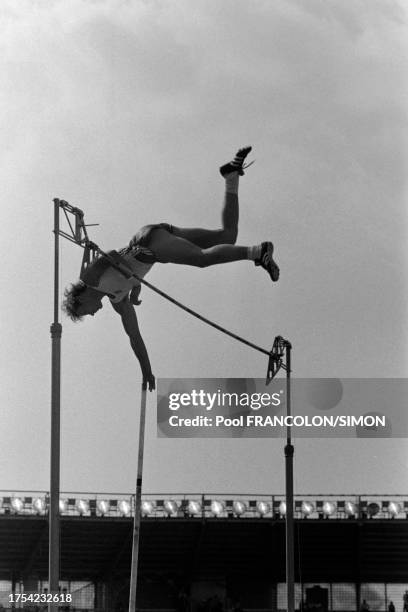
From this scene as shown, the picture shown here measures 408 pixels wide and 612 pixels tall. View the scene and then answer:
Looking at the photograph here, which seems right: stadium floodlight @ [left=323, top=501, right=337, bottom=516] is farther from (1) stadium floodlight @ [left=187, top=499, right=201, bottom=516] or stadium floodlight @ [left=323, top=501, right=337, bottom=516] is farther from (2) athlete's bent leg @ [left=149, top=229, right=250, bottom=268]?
(2) athlete's bent leg @ [left=149, top=229, right=250, bottom=268]

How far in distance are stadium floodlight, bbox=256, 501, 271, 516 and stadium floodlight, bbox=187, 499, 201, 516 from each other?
143 centimetres

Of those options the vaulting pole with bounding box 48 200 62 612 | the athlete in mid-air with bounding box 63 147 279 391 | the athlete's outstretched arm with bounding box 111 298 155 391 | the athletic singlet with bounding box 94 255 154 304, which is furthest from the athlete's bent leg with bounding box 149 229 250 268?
the athlete's outstretched arm with bounding box 111 298 155 391

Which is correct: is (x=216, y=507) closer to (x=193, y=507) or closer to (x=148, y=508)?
(x=193, y=507)

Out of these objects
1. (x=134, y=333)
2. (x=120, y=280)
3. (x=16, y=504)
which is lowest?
(x=134, y=333)

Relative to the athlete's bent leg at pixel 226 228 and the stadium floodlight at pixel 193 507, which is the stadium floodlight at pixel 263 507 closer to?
the stadium floodlight at pixel 193 507

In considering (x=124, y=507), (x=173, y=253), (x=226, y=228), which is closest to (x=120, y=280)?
(x=173, y=253)

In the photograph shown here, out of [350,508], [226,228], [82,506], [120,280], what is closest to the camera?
Result: [226,228]

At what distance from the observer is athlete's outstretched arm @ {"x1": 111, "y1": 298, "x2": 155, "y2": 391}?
11.8 m

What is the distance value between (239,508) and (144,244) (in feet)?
68.6

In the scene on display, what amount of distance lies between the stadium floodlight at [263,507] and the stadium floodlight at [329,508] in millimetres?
1458

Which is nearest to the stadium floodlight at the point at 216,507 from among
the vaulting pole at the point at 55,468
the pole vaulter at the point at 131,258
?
the pole vaulter at the point at 131,258

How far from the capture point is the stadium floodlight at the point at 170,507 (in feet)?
99.1

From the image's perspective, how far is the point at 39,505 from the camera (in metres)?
29.8

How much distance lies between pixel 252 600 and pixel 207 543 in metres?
1.79
